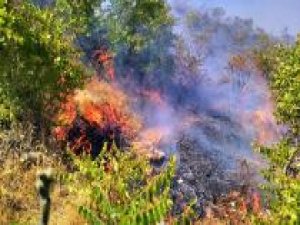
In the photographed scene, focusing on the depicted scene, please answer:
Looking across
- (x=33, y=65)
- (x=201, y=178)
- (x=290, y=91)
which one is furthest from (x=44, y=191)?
(x=201, y=178)

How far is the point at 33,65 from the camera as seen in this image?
2012 cm

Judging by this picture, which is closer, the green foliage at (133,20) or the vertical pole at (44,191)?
the vertical pole at (44,191)

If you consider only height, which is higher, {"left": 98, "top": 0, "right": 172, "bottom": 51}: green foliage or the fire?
{"left": 98, "top": 0, "right": 172, "bottom": 51}: green foliage

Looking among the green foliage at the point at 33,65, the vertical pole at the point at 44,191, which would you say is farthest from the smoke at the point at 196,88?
the vertical pole at the point at 44,191

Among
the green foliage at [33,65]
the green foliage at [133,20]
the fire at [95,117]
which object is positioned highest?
the green foliage at [133,20]

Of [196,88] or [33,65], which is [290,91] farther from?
[196,88]

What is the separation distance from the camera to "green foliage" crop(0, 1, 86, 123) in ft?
64.3

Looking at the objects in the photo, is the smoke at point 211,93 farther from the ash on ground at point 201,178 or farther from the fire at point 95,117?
the fire at point 95,117

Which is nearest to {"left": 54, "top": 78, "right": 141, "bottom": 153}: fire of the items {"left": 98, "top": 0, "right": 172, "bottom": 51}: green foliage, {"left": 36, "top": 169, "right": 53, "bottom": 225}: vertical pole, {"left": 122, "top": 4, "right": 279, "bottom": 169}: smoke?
{"left": 122, "top": 4, "right": 279, "bottom": 169}: smoke

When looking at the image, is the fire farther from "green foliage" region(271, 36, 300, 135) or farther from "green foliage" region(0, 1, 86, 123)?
"green foliage" region(271, 36, 300, 135)

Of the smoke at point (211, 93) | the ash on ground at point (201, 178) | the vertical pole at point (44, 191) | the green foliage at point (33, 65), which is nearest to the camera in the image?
the vertical pole at point (44, 191)

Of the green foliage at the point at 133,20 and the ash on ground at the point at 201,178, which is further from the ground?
the green foliage at the point at 133,20

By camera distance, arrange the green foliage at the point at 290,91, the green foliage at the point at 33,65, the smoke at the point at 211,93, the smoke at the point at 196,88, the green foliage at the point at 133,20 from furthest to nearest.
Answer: the smoke at the point at 211,93
the smoke at the point at 196,88
the green foliage at the point at 133,20
the green foliage at the point at 33,65
the green foliage at the point at 290,91

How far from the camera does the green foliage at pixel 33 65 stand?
19.6 meters
